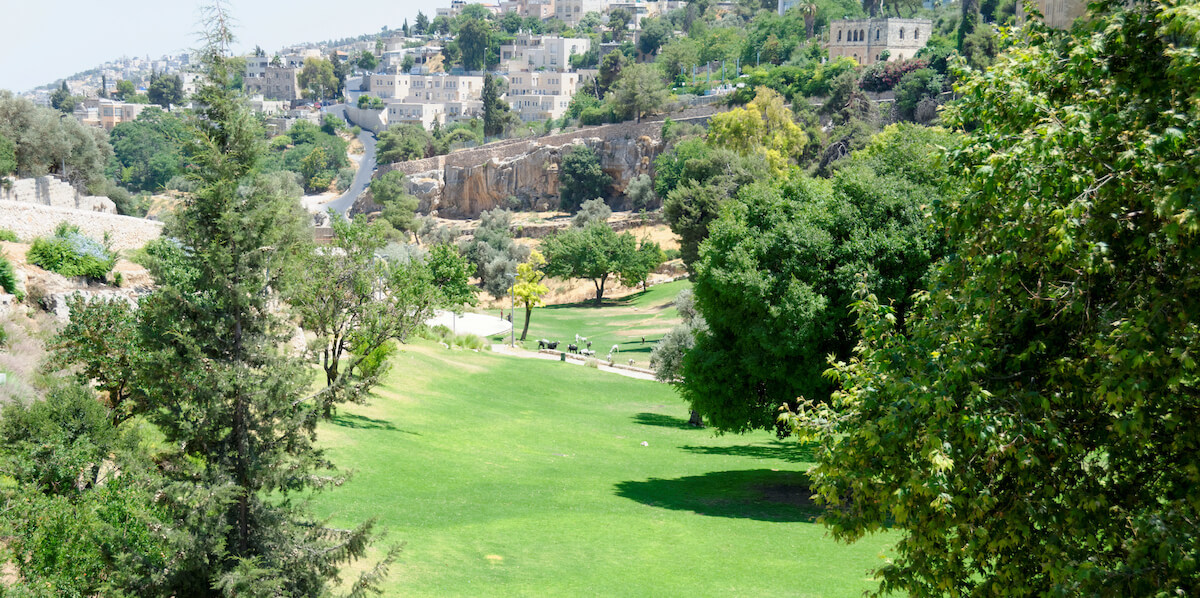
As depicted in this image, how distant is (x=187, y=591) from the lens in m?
11.9

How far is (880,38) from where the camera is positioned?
363 ft

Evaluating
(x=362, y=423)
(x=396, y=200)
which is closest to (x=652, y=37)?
(x=396, y=200)

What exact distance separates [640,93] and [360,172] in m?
58.9

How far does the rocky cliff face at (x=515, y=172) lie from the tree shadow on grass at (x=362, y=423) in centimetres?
7720

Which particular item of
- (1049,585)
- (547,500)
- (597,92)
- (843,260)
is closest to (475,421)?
(547,500)

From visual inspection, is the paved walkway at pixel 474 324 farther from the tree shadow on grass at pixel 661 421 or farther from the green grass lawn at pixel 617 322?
the tree shadow on grass at pixel 661 421

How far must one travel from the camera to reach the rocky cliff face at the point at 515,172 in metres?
104

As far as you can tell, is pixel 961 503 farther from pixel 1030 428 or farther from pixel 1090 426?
pixel 1090 426

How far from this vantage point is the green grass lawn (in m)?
52.7

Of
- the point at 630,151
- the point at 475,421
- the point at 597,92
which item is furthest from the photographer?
the point at 597,92

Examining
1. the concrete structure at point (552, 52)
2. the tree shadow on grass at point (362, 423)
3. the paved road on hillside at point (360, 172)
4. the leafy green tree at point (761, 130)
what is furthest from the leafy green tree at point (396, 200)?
the concrete structure at point (552, 52)

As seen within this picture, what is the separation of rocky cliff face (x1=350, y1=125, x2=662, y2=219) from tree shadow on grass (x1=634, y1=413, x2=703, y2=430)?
68.3 meters

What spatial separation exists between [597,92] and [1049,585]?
14843cm

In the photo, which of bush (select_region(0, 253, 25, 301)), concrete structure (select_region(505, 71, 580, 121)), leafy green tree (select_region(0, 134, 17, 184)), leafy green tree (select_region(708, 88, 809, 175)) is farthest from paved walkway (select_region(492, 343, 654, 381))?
concrete structure (select_region(505, 71, 580, 121))
